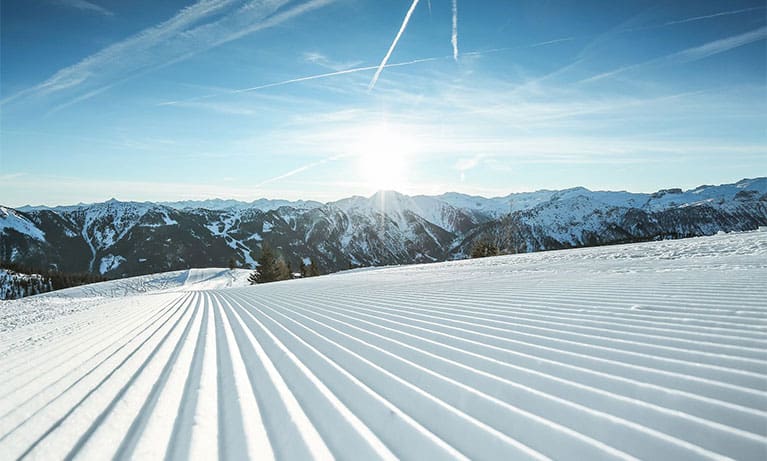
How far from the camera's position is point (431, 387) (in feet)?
8.77

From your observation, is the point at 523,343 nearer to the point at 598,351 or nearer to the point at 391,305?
the point at 598,351

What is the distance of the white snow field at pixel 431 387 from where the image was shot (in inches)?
74.0

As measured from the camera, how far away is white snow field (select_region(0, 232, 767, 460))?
1.88 m

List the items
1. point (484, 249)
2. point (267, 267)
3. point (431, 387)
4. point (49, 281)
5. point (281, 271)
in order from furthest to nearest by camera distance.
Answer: point (49, 281)
point (281, 271)
point (267, 267)
point (484, 249)
point (431, 387)

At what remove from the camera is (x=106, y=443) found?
2029 mm

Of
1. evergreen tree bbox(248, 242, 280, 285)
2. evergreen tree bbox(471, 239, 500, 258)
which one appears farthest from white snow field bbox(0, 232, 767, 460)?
evergreen tree bbox(248, 242, 280, 285)

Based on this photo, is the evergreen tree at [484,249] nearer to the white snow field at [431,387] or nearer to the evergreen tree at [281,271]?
the evergreen tree at [281,271]

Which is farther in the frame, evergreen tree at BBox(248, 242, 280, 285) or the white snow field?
evergreen tree at BBox(248, 242, 280, 285)

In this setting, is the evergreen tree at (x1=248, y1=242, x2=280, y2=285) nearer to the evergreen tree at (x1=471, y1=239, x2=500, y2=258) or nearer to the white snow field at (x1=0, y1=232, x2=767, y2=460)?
the evergreen tree at (x1=471, y1=239, x2=500, y2=258)

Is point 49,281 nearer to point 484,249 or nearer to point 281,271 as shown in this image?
point 281,271

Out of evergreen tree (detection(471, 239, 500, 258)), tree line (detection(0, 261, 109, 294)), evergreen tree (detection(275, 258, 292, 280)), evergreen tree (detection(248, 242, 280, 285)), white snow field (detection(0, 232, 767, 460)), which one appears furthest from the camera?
tree line (detection(0, 261, 109, 294))

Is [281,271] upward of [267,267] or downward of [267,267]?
downward

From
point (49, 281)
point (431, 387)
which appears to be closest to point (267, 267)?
point (431, 387)

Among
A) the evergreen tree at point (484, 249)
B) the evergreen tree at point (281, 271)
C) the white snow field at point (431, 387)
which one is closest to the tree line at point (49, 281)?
the evergreen tree at point (281, 271)
